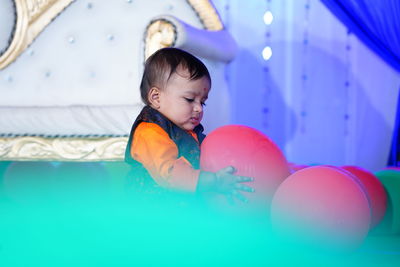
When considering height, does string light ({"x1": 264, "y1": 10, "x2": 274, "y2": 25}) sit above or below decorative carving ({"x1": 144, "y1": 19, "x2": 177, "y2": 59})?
above

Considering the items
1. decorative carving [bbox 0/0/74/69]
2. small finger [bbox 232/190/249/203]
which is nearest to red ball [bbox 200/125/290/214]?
small finger [bbox 232/190/249/203]

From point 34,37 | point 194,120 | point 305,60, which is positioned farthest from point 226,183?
point 305,60

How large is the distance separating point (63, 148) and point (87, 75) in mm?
416

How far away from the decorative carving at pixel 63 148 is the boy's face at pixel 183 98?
0.52 metres

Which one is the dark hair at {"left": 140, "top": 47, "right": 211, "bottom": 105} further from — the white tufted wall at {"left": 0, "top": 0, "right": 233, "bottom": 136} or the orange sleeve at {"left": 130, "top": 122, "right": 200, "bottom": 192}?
the white tufted wall at {"left": 0, "top": 0, "right": 233, "bottom": 136}

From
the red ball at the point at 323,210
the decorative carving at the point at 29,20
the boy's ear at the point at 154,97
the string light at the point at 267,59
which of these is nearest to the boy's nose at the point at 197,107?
the boy's ear at the point at 154,97

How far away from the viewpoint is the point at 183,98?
135 centimetres

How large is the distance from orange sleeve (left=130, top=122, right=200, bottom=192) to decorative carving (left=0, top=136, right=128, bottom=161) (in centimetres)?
53

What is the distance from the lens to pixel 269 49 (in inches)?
120

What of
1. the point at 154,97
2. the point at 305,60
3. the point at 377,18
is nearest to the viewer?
the point at 154,97

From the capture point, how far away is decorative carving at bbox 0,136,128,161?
184 centimetres

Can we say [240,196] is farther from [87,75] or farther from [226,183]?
[87,75]

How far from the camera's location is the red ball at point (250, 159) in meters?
1.15

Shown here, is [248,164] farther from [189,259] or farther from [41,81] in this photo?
[41,81]
